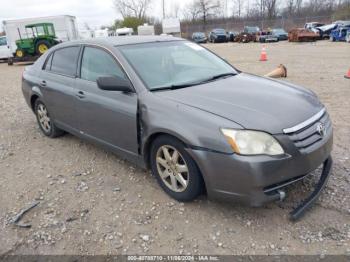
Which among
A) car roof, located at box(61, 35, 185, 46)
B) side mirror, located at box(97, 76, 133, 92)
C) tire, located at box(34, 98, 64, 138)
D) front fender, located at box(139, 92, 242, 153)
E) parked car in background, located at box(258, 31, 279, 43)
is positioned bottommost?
parked car in background, located at box(258, 31, 279, 43)

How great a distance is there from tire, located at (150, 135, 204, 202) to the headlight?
466 mm

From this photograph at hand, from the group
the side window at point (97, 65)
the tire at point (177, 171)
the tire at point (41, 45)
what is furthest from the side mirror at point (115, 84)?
the tire at point (41, 45)

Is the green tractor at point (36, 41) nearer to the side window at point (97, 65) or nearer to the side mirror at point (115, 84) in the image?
the side window at point (97, 65)

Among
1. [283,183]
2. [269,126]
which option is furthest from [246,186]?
[269,126]

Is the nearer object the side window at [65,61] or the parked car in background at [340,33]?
the side window at [65,61]

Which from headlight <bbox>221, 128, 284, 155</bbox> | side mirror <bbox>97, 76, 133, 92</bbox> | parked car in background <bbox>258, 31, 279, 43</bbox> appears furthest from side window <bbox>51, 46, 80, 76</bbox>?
parked car in background <bbox>258, 31, 279, 43</bbox>

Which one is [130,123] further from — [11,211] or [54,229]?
[11,211]

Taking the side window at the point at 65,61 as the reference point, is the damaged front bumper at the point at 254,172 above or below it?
below

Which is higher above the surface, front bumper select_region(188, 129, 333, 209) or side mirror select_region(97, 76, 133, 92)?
side mirror select_region(97, 76, 133, 92)

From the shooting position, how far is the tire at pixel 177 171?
2732 millimetres

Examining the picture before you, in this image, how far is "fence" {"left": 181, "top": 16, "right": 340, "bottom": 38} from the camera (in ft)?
143

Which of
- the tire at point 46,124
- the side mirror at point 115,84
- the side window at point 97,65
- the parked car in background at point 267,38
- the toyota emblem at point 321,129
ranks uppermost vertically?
the side window at point 97,65

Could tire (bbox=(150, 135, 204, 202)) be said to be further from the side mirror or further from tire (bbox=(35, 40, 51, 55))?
tire (bbox=(35, 40, 51, 55))

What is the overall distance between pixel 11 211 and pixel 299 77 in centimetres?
832
